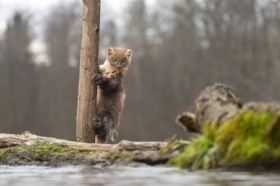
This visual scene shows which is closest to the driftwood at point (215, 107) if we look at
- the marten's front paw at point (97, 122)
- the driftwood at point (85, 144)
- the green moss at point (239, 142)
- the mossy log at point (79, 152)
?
the green moss at point (239, 142)

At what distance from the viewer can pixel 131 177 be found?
8.52 meters

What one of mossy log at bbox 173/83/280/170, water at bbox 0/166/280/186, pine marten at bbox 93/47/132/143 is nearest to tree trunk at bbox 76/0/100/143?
pine marten at bbox 93/47/132/143

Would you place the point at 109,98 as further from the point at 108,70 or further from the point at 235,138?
the point at 235,138

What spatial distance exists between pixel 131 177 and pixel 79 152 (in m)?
2.86

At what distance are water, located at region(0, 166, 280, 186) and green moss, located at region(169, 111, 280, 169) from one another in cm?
31

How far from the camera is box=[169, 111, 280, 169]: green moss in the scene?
8.44 meters

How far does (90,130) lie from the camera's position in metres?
13.0

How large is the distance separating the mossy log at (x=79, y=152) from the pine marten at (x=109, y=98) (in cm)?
156

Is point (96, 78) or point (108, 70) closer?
point (96, 78)

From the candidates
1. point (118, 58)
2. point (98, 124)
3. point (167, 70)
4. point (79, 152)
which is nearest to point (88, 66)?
point (98, 124)

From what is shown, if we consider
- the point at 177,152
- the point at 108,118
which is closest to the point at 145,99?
the point at 108,118

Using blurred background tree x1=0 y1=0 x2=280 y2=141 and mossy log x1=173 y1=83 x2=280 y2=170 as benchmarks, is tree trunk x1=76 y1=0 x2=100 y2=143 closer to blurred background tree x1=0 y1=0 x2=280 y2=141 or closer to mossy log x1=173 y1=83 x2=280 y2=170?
mossy log x1=173 y1=83 x2=280 y2=170

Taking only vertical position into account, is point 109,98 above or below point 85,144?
above

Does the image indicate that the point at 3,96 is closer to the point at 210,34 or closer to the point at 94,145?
the point at 210,34
